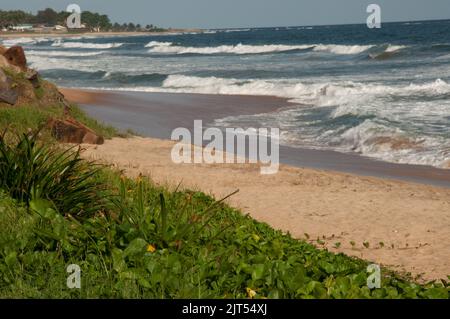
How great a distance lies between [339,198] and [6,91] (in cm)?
712

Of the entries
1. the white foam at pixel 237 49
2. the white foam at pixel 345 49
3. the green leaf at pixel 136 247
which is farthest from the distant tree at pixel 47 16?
the green leaf at pixel 136 247

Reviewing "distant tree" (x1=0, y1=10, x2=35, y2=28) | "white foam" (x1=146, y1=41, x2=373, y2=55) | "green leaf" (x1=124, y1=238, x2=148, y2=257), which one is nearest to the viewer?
"green leaf" (x1=124, y1=238, x2=148, y2=257)

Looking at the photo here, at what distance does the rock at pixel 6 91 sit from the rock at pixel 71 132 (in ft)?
5.04

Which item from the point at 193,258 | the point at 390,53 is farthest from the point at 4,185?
the point at 390,53

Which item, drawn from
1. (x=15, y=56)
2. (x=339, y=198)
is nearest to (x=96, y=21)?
(x=15, y=56)

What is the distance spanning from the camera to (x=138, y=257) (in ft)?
16.2

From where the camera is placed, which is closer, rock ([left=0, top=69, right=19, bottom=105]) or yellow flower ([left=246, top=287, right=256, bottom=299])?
yellow flower ([left=246, top=287, right=256, bottom=299])

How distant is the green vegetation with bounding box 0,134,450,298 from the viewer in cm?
448

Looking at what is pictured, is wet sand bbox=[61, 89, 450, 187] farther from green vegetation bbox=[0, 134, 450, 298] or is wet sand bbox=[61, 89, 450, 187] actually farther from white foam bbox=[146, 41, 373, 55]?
white foam bbox=[146, 41, 373, 55]

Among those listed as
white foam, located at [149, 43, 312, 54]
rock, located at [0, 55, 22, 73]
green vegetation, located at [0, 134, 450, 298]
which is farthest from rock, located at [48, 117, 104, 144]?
white foam, located at [149, 43, 312, 54]

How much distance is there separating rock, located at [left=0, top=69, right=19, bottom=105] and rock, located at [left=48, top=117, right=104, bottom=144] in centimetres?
154

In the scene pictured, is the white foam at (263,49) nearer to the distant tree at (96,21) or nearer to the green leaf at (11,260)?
the green leaf at (11,260)

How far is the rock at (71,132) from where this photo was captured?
41.8ft
